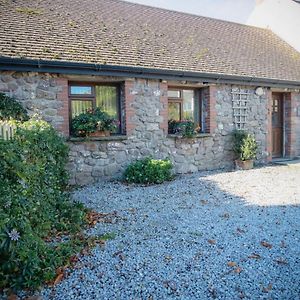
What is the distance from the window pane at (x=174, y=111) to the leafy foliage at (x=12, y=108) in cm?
388

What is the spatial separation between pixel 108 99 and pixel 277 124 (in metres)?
6.40

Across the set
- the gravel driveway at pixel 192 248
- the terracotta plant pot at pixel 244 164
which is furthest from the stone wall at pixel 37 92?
the terracotta plant pot at pixel 244 164

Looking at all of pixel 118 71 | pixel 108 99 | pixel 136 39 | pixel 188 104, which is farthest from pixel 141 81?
pixel 136 39

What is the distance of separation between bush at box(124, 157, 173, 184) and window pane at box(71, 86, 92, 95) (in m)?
2.18

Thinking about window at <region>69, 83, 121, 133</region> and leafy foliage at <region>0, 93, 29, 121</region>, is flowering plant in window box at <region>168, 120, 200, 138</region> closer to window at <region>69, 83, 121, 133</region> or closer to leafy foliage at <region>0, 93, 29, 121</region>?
window at <region>69, 83, 121, 133</region>

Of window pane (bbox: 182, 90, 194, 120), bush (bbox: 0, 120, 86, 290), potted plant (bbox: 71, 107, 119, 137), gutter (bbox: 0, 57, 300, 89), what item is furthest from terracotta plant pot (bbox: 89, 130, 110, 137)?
bush (bbox: 0, 120, 86, 290)

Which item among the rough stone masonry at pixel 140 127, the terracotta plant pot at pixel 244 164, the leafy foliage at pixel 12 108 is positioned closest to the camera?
the leafy foliage at pixel 12 108

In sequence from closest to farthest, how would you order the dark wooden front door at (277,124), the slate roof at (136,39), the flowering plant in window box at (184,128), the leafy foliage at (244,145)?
the slate roof at (136,39), the flowering plant in window box at (184,128), the leafy foliage at (244,145), the dark wooden front door at (277,124)

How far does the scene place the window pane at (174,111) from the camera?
7.79 m

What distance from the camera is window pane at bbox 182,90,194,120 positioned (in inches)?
317

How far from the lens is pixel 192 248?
10.1ft

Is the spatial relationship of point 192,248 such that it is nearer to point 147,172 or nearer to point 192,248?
point 192,248

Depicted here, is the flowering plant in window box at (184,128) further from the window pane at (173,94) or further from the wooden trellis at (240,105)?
the wooden trellis at (240,105)

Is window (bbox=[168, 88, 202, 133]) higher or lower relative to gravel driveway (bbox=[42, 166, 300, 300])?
higher
